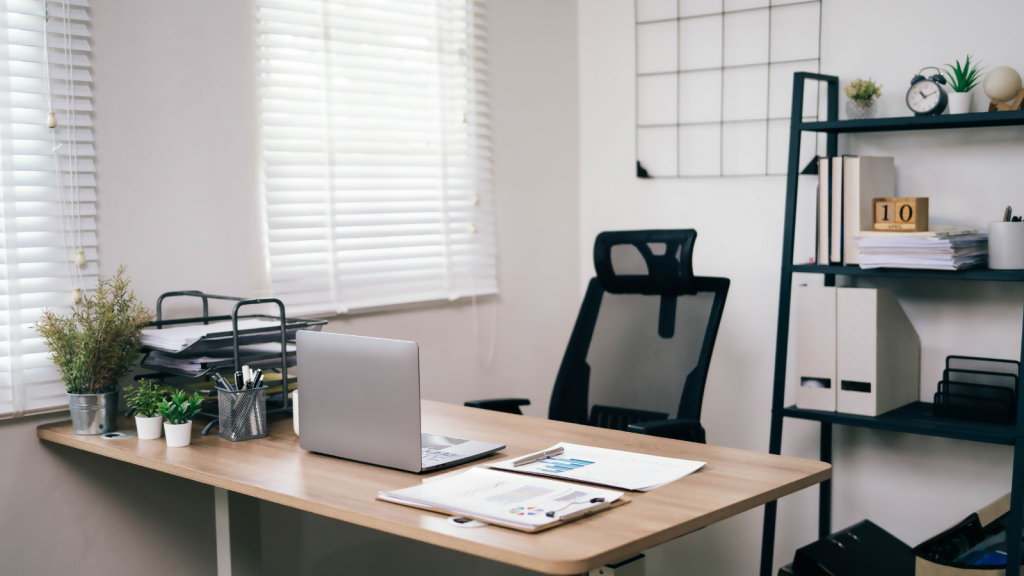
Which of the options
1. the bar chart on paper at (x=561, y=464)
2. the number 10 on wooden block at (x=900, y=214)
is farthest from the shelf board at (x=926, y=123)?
the bar chart on paper at (x=561, y=464)

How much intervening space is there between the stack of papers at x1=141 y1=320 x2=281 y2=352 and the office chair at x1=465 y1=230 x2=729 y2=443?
0.64 meters

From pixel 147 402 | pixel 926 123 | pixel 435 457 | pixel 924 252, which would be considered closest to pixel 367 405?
pixel 435 457

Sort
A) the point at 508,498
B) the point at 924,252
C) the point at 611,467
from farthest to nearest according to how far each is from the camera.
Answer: the point at 924,252 < the point at 611,467 < the point at 508,498

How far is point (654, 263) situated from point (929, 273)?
754mm

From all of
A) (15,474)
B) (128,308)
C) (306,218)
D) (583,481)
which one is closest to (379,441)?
(583,481)

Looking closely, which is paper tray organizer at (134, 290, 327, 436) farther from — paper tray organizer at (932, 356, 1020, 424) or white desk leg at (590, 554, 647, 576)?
paper tray organizer at (932, 356, 1020, 424)

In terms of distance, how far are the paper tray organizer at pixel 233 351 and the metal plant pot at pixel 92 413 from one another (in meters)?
0.13

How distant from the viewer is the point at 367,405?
1.50 meters

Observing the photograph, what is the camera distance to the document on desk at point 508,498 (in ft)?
3.91

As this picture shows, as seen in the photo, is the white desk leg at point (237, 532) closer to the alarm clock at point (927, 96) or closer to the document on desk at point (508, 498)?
the document on desk at point (508, 498)

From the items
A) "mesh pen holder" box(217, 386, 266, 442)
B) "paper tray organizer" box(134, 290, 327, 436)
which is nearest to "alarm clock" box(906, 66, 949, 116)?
"paper tray organizer" box(134, 290, 327, 436)

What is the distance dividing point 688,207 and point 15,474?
233 centimetres

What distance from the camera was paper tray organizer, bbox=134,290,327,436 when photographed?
1814 millimetres

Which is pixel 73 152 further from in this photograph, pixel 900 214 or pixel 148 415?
pixel 900 214
